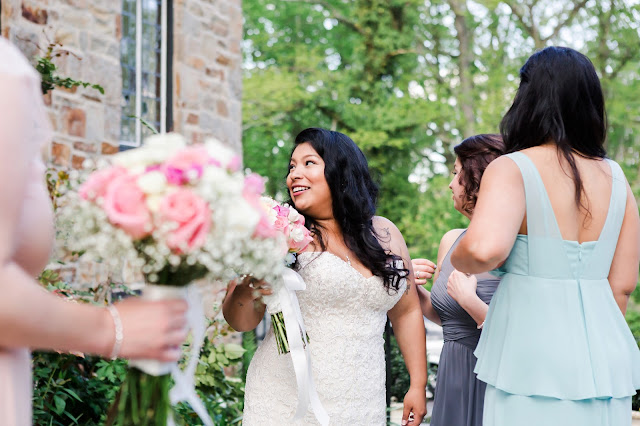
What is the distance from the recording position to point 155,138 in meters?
1.47

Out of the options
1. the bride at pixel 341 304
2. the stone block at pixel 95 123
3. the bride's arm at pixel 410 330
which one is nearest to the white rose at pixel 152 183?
the bride at pixel 341 304

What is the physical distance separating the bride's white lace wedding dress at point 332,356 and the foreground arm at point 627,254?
3.20ft

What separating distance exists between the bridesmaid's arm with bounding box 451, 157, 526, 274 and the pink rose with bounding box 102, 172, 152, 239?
1.16 m

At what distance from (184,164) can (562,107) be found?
1436 millimetres

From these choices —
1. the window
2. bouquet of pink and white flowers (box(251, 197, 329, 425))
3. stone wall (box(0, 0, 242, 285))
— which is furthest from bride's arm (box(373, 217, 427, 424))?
the window

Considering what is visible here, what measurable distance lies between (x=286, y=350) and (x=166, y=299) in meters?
1.43

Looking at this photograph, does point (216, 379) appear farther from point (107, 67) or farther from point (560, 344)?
point (560, 344)

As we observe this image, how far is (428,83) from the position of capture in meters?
16.6

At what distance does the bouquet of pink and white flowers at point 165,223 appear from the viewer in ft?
4.49

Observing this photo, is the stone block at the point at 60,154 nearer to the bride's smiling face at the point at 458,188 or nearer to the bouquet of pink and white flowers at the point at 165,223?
the bride's smiling face at the point at 458,188

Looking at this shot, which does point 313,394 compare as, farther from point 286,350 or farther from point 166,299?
point 166,299

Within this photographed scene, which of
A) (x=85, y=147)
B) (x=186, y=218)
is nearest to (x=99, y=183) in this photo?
(x=186, y=218)

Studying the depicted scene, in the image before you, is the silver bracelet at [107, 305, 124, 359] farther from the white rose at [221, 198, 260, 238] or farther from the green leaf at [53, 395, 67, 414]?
the green leaf at [53, 395, 67, 414]

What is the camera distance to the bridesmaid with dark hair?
10.6 ft
